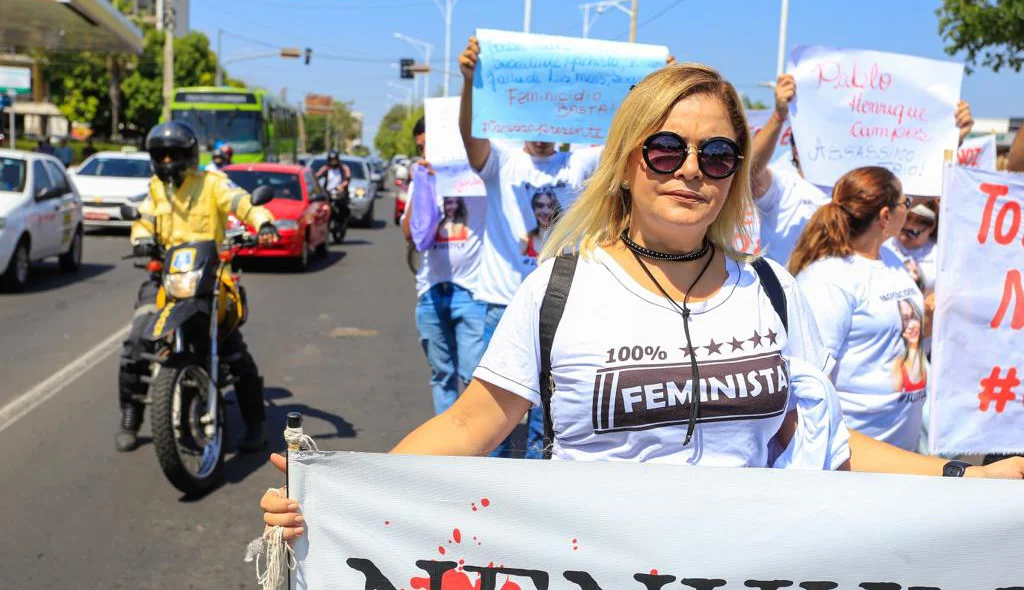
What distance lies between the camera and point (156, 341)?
544 centimetres

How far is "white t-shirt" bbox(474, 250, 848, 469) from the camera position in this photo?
2199mm

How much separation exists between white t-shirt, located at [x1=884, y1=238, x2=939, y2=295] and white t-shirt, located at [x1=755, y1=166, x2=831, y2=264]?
101cm

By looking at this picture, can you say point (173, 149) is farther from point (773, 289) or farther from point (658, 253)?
point (773, 289)

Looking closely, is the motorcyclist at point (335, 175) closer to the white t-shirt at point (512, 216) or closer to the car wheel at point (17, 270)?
the car wheel at point (17, 270)

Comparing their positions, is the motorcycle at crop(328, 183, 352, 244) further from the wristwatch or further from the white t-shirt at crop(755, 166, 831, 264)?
Result: the wristwatch

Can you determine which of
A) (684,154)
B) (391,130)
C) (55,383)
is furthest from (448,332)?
(391,130)

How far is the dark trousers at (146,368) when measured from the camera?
5.77m

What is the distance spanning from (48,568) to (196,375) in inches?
55.6

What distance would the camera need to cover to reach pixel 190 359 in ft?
18.3

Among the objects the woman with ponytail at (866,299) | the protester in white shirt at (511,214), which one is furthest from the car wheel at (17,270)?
the woman with ponytail at (866,299)

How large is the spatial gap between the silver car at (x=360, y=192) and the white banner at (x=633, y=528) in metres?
23.2

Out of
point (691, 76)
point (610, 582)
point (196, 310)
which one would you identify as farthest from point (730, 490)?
point (196, 310)

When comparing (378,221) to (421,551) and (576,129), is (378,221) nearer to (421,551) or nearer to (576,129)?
(576,129)

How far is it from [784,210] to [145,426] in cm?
427
